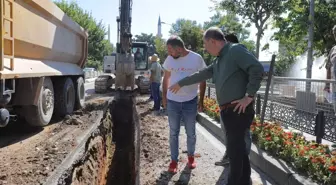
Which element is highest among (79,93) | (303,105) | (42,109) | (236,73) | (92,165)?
(236,73)

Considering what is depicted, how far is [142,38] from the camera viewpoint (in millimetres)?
96750

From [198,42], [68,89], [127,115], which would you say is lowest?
[127,115]

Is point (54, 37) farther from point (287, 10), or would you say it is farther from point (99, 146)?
point (287, 10)

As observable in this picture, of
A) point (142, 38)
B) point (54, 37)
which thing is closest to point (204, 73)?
point (54, 37)

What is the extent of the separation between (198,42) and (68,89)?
70.3 ft

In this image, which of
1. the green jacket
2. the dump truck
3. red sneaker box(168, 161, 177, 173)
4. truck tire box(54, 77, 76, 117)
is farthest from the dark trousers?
truck tire box(54, 77, 76, 117)

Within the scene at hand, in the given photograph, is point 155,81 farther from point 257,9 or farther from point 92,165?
point 257,9

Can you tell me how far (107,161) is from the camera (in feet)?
23.5

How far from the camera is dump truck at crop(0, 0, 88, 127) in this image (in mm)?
5156

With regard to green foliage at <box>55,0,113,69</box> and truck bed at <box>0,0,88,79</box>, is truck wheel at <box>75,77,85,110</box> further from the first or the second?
green foliage at <box>55,0,113,69</box>

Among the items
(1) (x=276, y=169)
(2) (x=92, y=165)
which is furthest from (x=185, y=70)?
(2) (x=92, y=165)

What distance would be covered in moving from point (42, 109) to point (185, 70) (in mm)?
3922

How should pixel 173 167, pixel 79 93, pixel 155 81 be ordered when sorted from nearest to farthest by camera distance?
pixel 173 167 < pixel 79 93 < pixel 155 81

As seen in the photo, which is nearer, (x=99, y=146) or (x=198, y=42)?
(x=99, y=146)
